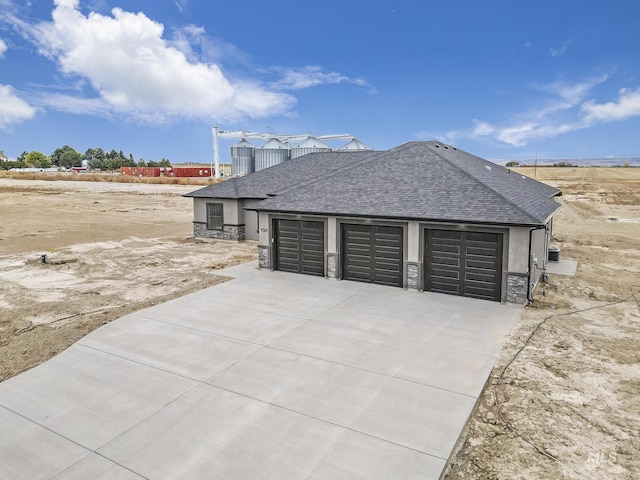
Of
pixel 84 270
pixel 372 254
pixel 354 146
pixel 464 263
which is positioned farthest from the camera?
pixel 354 146

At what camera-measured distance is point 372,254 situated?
15.3 metres

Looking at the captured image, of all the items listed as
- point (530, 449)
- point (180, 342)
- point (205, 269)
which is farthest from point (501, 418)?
point (205, 269)

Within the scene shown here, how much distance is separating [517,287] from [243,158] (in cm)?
5634

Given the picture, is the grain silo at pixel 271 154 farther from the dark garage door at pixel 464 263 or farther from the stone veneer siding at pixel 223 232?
the dark garage door at pixel 464 263

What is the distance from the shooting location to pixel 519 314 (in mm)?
12312

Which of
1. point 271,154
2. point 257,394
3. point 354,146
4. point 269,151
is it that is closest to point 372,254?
point 257,394

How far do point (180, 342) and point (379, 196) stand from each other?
873cm

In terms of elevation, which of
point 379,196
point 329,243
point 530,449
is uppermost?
point 379,196

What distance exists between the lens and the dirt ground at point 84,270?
36.9 feet

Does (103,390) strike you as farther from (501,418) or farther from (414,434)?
(501,418)

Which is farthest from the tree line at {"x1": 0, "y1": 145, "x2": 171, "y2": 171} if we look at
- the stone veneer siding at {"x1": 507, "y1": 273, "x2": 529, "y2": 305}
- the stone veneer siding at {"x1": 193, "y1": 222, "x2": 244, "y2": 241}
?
the stone veneer siding at {"x1": 507, "y1": 273, "x2": 529, "y2": 305}

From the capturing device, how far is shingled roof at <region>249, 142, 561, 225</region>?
13.5 m

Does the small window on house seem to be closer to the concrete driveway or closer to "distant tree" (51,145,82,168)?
the concrete driveway

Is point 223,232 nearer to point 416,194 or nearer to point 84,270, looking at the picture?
point 84,270
